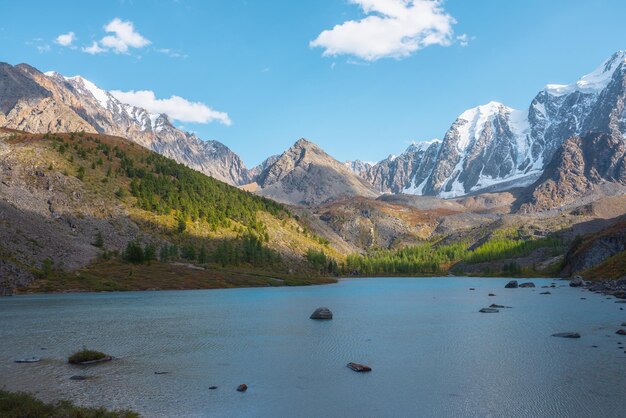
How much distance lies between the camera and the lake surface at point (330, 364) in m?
29.5

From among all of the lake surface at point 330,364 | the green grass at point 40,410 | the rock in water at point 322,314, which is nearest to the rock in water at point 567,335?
the lake surface at point 330,364

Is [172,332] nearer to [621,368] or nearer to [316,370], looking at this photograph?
[316,370]

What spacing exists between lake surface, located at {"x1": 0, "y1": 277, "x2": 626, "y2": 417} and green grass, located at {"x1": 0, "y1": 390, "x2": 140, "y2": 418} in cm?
287

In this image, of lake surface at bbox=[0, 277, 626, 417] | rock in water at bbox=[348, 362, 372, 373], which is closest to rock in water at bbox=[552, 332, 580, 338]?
lake surface at bbox=[0, 277, 626, 417]

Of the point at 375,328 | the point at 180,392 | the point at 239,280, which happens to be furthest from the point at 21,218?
the point at 180,392

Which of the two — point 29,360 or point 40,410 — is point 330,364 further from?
point 29,360

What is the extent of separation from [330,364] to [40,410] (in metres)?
23.7

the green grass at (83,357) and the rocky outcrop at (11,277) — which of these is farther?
the rocky outcrop at (11,277)

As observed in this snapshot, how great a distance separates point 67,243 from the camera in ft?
498

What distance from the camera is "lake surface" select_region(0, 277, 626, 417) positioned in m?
29.5

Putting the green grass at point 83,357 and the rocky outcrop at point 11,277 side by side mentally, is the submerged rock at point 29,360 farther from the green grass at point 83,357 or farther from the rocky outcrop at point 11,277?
the rocky outcrop at point 11,277

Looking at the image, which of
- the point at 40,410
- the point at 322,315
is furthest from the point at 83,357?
the point at 322,315

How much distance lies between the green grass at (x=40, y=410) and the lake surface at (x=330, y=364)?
2.87 m

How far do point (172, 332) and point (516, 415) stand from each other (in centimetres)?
4560
